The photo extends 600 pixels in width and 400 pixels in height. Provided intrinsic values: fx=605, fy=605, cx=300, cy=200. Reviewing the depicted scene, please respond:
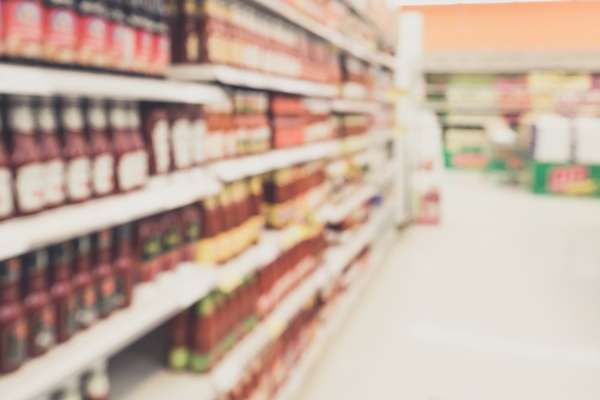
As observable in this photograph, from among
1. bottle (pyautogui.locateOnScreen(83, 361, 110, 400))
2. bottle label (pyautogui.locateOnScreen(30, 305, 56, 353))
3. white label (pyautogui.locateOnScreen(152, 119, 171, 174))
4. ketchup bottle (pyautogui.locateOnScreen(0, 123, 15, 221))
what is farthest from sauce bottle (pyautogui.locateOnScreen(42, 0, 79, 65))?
bottle (pyautogui.locateOnScreen(83, 361, 110, 400))

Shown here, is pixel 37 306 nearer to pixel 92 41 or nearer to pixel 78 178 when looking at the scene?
pixel 78 178

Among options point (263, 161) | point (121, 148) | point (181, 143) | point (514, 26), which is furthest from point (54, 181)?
point (514, 26)

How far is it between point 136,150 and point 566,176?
28.3 feet

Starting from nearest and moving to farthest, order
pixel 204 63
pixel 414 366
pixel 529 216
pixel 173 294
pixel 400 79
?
pixel 173 294, pixel 204 63, pixel 414 366, pixel 400 79, pixel 529 216

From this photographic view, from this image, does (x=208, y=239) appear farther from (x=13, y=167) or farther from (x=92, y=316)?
(x=13, y=167)

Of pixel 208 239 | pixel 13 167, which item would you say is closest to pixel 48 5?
pixel 13 167

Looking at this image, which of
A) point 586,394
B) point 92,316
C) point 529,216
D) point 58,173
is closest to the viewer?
point 58,173

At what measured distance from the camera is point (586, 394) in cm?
294

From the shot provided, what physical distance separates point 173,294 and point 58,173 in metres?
0.56

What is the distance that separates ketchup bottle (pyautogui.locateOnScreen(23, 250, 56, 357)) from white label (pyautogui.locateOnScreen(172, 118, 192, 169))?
25.2 inches

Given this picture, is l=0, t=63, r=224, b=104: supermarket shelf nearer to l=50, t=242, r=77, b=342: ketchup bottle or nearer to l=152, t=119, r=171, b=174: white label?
l=152, t=119, r=171, b=174: white label

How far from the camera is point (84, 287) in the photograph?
1.50 meters

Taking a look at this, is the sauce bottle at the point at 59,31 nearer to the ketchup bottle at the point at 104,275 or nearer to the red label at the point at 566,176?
the ketchup bottle at the point at 104,275

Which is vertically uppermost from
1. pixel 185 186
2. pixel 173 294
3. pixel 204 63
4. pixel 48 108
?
pixel 204 63
